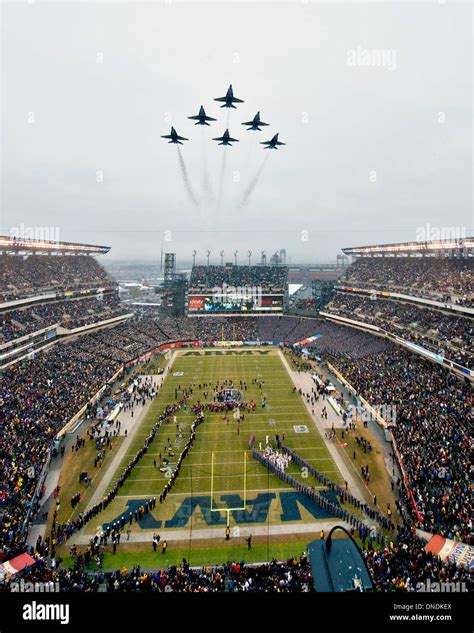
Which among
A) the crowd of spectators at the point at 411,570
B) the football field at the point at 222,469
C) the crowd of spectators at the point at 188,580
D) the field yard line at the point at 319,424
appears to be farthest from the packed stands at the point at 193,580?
the field yard line at the point at 319,424

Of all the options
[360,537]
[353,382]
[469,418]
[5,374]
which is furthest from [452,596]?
[5,374]

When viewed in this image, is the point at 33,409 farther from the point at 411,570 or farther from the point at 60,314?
the point at 411,570

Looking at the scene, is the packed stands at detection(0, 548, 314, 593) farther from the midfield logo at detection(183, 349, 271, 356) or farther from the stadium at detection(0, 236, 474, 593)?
the midfield logo at detection(183, 349, 271, 356)

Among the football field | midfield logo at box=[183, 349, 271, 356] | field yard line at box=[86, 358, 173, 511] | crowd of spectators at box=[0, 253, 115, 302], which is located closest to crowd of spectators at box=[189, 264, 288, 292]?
crowd of spectators at box=[0, 253, 115, 302]

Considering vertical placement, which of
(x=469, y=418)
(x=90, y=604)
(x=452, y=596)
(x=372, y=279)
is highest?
(x=372, y=279)

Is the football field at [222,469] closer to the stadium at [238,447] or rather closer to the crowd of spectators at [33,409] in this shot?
the stadium at [238,447]

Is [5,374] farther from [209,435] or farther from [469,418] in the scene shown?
[469,418]
